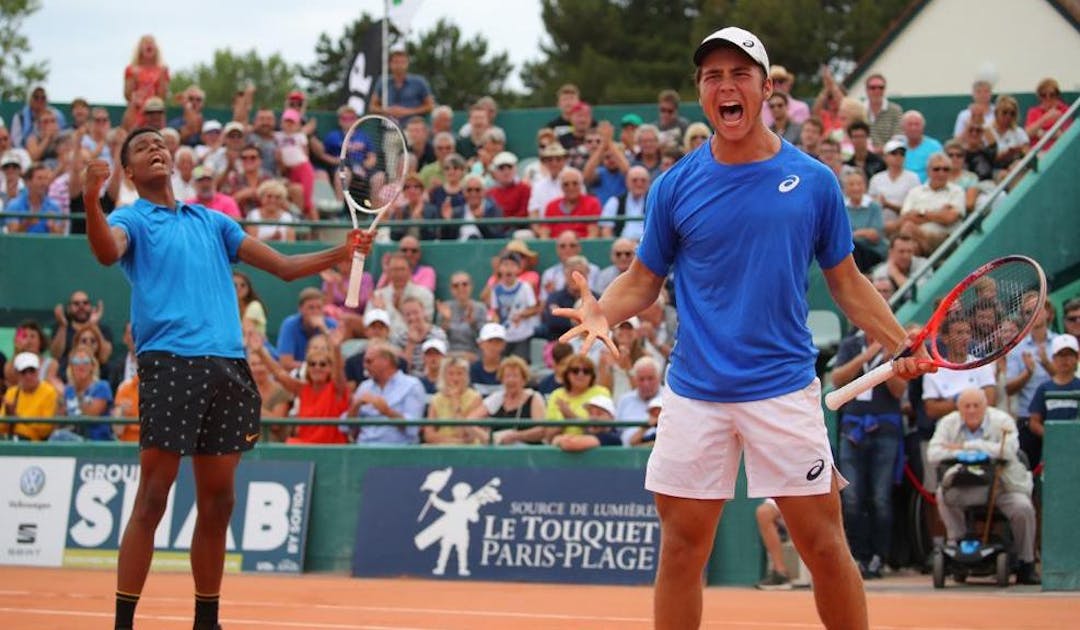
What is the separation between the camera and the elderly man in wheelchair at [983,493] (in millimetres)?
12211

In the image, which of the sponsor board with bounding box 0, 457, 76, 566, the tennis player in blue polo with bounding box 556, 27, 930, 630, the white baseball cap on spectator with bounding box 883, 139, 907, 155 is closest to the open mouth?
the tennis player in blue polo with bounding box 556, 27, 930, 630

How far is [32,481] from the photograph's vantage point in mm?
14562

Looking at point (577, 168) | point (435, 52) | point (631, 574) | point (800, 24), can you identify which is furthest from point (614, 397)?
point (435, 52)

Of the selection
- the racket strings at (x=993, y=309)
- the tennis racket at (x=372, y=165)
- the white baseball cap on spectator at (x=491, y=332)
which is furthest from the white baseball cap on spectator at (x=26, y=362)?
the racket strings at (x=993, y=309)

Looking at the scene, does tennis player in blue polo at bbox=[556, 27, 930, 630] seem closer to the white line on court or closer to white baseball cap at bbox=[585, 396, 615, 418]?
the white line on court

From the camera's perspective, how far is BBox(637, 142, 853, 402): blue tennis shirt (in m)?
5.85

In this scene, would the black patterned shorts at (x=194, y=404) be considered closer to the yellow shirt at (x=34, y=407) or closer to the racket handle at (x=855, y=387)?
the racket handle at (x=855, y=387)

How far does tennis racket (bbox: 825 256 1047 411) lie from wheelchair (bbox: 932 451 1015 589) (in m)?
4.84

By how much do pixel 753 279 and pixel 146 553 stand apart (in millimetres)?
3215

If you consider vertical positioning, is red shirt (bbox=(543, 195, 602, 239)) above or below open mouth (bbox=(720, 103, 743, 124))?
above

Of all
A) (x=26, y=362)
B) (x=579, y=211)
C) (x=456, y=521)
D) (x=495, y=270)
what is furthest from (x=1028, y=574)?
(x=26, y=362)

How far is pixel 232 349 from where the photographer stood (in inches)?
309

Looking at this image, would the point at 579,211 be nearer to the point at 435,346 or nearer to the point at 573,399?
the point at 435,346

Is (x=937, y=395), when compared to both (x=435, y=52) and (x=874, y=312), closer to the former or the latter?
(x=874, y=312)
